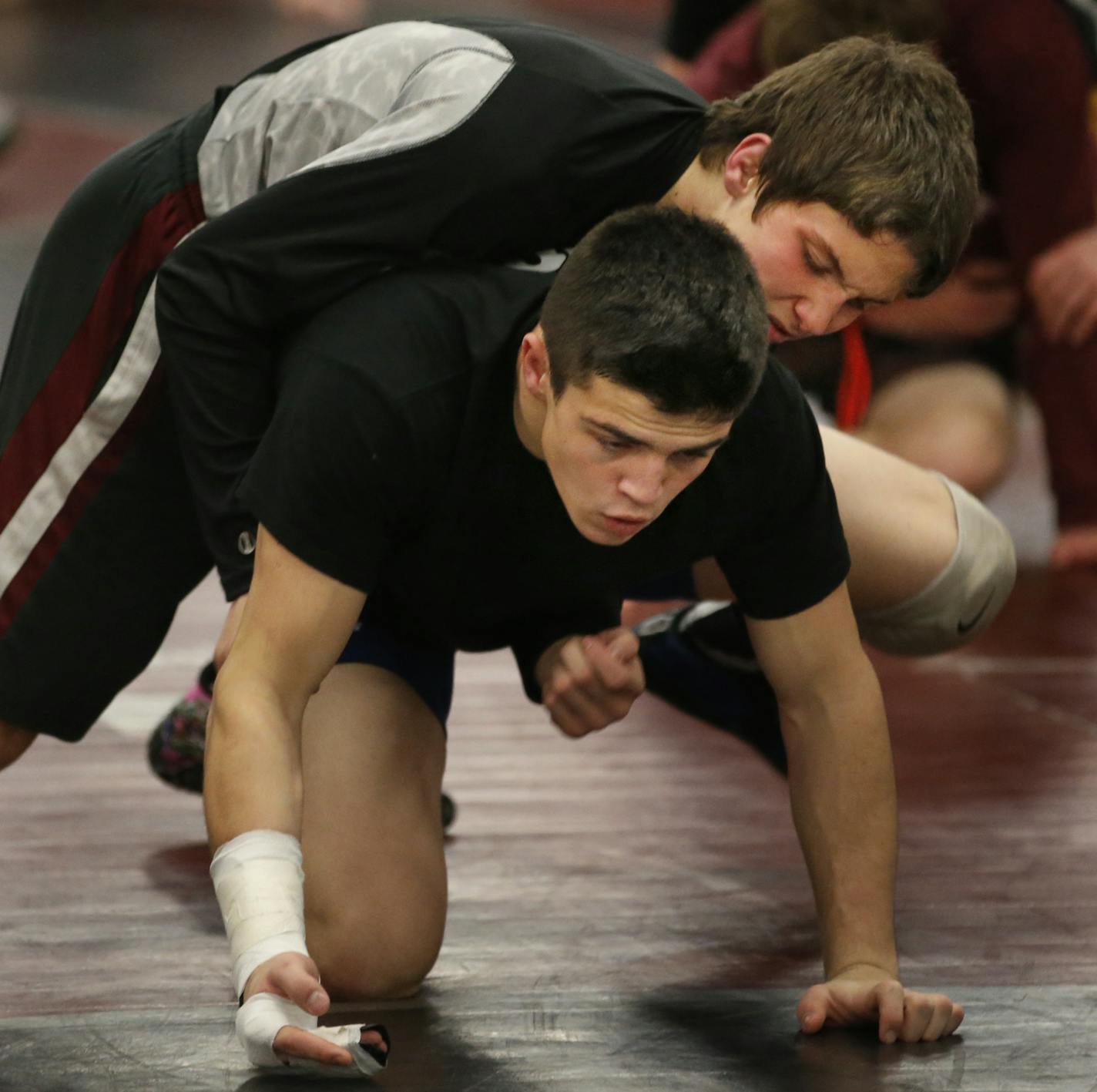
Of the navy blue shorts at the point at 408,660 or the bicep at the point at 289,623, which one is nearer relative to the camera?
the bicep at the point at 289,623

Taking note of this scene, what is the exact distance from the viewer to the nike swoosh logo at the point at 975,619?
85.9 inches

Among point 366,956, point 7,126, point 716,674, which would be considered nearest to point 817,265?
point 716,674

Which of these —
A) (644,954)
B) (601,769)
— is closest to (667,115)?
(644,954)

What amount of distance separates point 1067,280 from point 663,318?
2.22 meters

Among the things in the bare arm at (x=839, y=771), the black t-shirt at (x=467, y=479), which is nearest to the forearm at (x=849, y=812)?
the bare arm at (x=839, y=771)

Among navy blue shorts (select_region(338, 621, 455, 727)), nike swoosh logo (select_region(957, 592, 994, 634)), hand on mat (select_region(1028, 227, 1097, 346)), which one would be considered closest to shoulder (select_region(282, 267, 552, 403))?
navy blue shorts (select_region(338, 621, 455, 727))

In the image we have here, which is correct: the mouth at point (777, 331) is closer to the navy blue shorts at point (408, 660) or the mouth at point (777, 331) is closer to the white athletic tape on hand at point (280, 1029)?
the navy blue shorts at point (408, 660)

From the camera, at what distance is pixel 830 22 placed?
9.90ft

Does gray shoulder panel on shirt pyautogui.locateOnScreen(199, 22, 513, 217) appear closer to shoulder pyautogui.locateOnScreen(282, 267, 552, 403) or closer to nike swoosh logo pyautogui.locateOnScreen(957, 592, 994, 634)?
shoulder pyautogui.locateOnScreen(282, 267, 552, 403)

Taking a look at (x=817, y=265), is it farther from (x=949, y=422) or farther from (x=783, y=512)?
(x=949, y=422)

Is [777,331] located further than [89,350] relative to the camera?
No

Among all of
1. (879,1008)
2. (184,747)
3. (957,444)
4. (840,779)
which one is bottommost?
(957,444)

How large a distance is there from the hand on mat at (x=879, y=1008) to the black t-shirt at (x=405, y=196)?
0.64 metres

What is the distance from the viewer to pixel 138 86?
8438 millimetres
